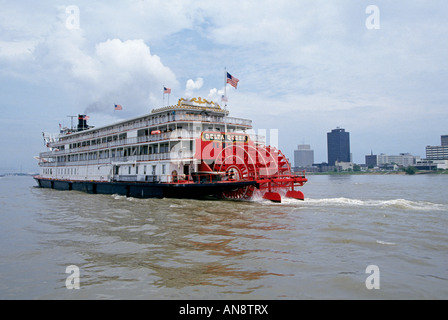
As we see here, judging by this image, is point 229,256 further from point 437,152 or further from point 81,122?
point 437,152

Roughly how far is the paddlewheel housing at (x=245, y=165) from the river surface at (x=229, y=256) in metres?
6.40

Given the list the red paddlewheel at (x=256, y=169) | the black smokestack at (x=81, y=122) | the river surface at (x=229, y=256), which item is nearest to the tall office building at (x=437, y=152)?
the red paddlewheel at (x=256, y=169)

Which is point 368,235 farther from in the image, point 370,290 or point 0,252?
point 0,252

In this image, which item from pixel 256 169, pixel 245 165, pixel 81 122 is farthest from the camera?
pixel 81 122

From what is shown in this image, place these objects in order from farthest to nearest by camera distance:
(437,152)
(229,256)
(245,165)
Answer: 1. (437,152)
2. (245,165)
3. (229,256)

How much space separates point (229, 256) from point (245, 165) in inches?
601

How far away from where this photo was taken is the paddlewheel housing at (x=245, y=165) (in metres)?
22.1

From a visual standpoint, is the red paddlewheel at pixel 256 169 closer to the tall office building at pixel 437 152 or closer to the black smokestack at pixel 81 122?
the black smokestack at pixel 81 122

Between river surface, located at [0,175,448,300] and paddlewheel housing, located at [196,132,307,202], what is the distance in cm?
640

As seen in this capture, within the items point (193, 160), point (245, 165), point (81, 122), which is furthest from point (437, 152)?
point (193, 160)

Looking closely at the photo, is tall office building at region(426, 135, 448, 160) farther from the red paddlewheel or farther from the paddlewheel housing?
the paddlewheel housing

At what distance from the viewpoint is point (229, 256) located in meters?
8.84

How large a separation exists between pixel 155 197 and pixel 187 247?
49.5 ft

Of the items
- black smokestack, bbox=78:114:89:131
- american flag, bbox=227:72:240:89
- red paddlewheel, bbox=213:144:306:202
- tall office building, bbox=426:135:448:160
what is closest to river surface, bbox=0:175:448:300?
red paddlewheel, bbox=213:144:306:202
